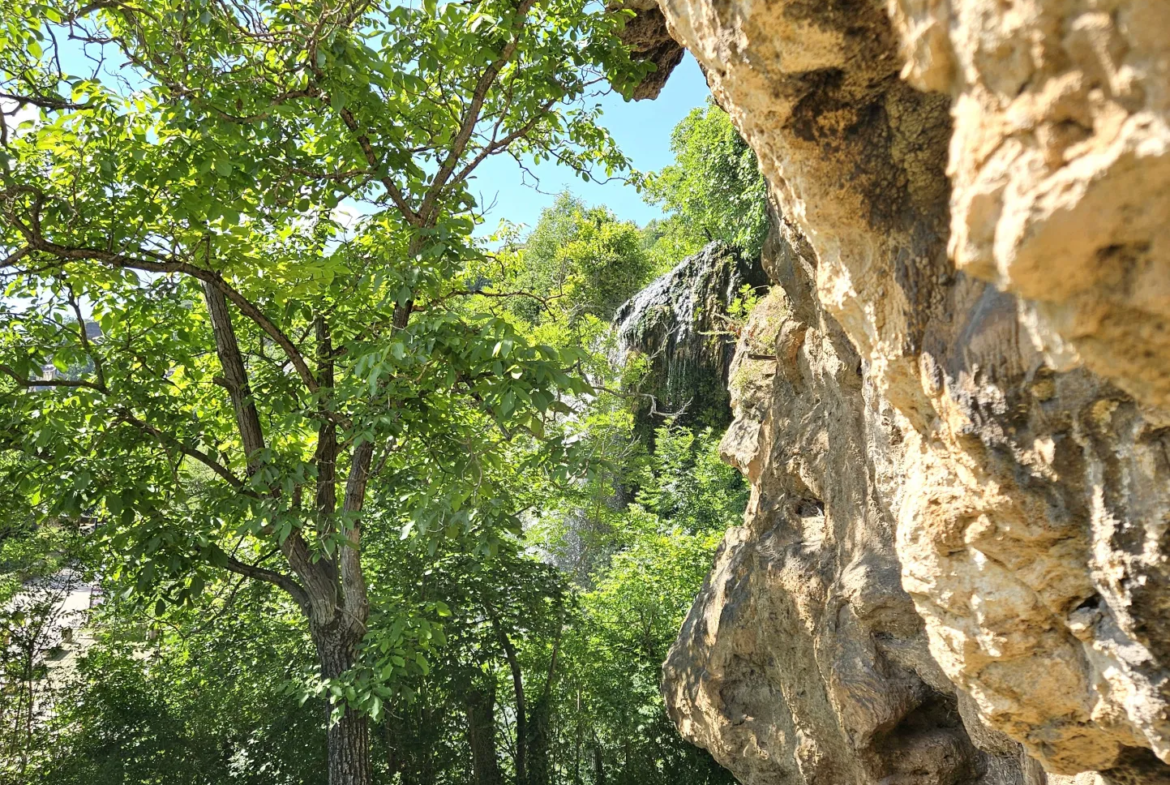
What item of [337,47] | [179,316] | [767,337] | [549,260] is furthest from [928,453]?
[549,260]

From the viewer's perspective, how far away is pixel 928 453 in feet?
6.72

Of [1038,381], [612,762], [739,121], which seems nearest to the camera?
[1038,381]

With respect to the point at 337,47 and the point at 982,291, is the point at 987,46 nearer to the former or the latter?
the point at 982,291

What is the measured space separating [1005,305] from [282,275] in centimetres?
409

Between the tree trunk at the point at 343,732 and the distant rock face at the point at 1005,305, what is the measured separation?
10.4ft

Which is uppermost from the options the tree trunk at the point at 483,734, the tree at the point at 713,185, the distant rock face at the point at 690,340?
the tree at the point at 713,185

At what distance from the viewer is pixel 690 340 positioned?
43.5ft

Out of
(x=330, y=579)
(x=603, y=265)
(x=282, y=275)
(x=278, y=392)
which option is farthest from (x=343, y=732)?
(x=603, y=265)

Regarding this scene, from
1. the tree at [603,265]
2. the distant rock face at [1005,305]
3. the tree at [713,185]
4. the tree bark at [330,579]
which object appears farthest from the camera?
the tree at [603,265]

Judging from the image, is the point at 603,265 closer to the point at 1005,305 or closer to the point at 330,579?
the point at 330,579

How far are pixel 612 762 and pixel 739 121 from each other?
7196 millimetres

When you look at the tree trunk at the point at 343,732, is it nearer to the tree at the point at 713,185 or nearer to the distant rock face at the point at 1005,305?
the distant rock face at the point at 1005,305

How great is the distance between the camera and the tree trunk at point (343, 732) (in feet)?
15.9

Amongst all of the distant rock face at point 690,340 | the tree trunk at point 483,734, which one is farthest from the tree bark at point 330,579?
the distant rock face at point 690,340
